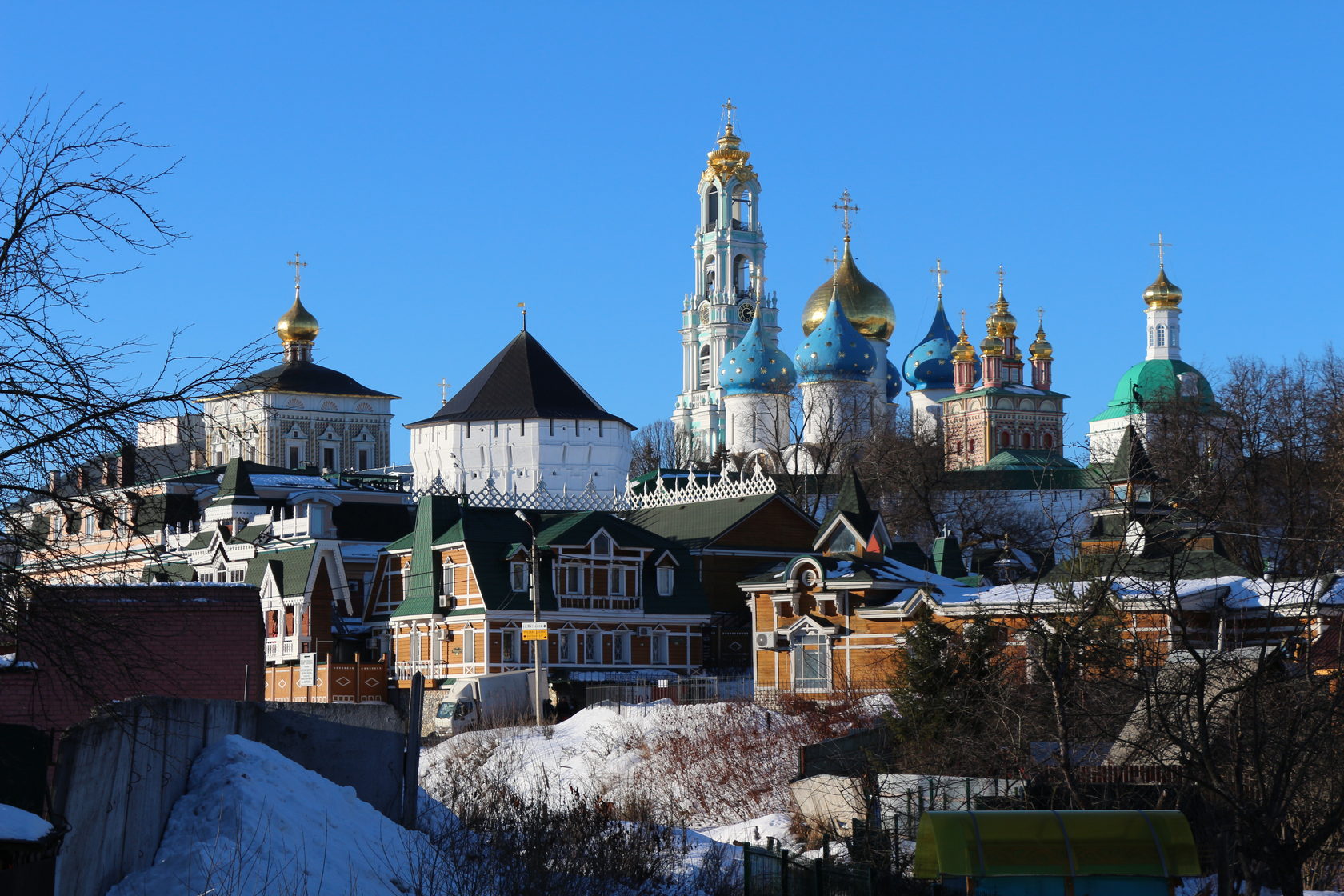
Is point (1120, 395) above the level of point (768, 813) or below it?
above

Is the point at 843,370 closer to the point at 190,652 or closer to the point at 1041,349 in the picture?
the point at 1041,349

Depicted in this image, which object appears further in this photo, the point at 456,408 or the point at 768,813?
the point at 456,408

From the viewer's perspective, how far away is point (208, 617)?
20250 mm

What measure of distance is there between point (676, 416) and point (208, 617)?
115 m

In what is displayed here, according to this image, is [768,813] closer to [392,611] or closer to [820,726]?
[820,726]

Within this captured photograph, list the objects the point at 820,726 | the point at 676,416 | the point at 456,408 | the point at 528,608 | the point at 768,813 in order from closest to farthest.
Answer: the point at 768,813 < the point at 820,726 < the point at 528,608 < the point at 456,408 < the point at 676,416

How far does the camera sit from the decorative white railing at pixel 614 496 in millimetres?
54094

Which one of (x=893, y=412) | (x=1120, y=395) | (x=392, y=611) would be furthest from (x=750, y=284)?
(x=392, y=611)

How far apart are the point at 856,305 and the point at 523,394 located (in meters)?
55.7

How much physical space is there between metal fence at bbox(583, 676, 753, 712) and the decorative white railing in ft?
34.7

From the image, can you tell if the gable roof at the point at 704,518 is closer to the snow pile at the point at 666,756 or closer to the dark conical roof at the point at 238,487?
the dark conical roof at the point at 238,487

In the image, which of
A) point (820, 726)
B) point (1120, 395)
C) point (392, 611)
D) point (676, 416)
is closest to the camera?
point (820, 726)

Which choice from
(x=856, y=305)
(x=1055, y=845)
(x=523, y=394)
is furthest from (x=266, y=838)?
(x=856, y=305)

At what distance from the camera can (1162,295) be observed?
4449 inches
